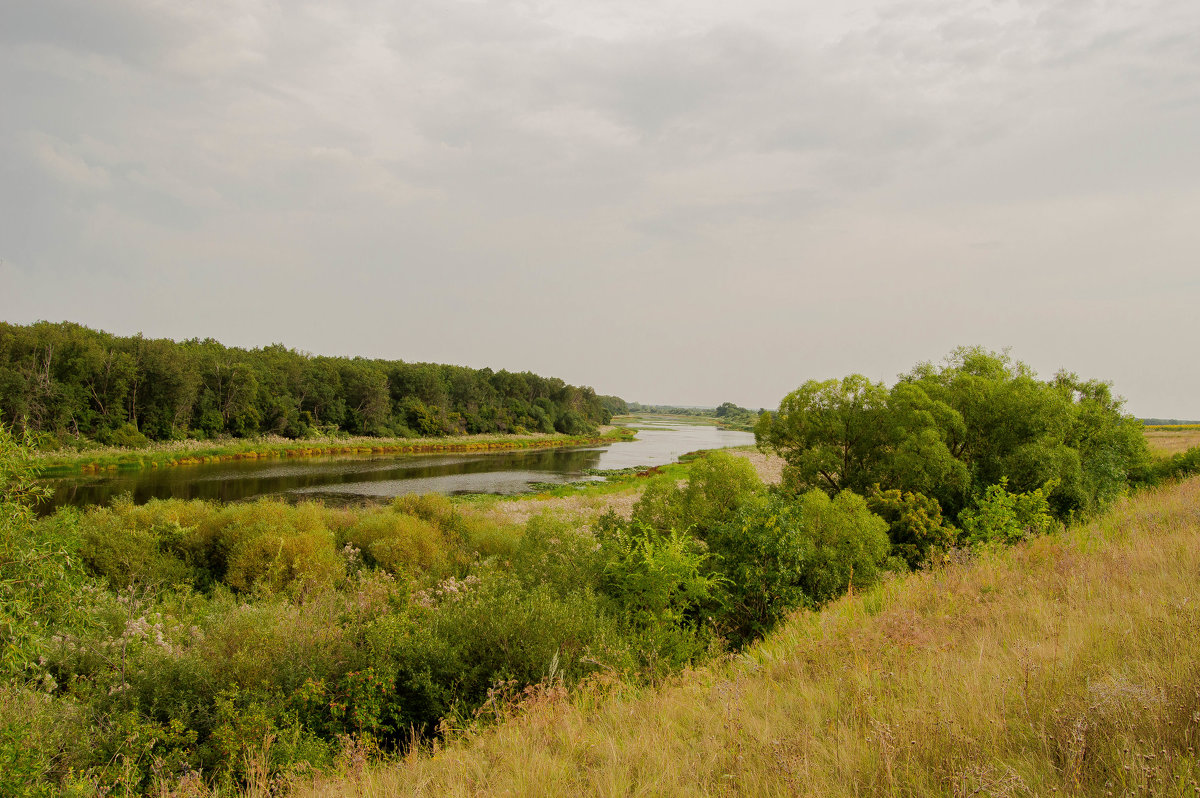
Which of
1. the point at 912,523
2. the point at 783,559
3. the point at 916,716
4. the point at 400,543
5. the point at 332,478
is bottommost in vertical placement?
the point at 332,478

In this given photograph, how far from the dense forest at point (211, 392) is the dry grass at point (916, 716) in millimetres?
29814

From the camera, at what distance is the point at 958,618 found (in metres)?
6.82

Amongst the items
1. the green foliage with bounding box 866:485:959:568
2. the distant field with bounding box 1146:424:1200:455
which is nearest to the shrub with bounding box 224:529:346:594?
the green foliage with bounding box 866:485:959:568

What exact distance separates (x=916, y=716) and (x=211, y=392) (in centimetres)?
7209

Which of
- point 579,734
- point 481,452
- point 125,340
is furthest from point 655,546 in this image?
point 125,340

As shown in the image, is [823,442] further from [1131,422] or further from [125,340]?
[125,340]

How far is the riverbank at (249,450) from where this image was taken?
38281 mm

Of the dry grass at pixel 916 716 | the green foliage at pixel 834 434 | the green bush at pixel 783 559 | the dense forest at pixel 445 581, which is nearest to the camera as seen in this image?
the dry grass at pixel 916 716

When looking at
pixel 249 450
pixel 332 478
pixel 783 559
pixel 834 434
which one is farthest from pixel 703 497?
pixel 249 450

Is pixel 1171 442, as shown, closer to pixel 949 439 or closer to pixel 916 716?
pixel 949 439

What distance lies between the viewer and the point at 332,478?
40531mm

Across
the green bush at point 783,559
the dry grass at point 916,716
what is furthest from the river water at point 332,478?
the dry grass at point 916,716

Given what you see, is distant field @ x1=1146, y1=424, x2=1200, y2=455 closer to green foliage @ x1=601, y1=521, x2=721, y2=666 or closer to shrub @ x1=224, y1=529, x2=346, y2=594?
green foliage @ x1=601, y1=521, x2=721, y2=666

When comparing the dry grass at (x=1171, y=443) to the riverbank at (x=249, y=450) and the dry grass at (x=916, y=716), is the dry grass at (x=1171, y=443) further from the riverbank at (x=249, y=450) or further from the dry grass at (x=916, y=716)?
the riverbank at (x=249, y=450)
